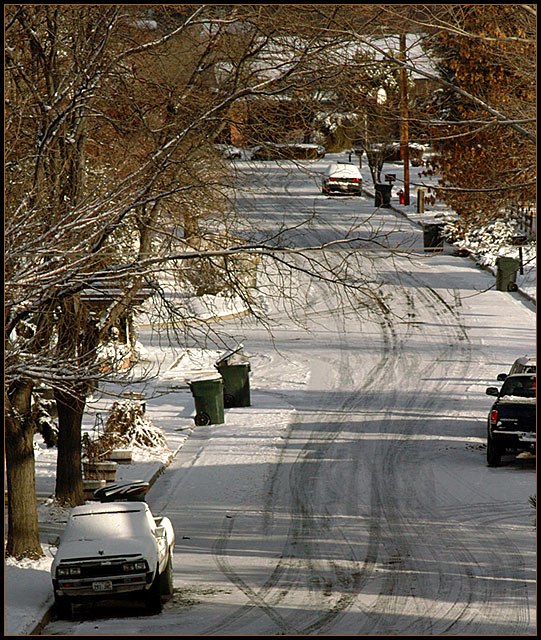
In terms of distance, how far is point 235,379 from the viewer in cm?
2331

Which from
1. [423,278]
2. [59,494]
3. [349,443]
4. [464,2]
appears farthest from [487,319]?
[464,2]

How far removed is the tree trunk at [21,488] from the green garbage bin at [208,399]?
8.64 metres

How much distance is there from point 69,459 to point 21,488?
2.98m

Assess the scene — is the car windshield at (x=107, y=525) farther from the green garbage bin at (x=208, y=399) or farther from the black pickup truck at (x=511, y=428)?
the green garbage bin at (x=208, y=399)

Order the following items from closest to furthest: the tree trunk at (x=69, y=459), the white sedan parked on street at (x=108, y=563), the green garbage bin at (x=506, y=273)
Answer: the white sedan parked on street at (x=108, y=563)
the tree trunk at (x=69, y=459)
the green garbage bin at (x=506, y=273)

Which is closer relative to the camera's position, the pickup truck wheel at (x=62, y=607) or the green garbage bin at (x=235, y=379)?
the pickup truck wheel at (x=62, y=607)

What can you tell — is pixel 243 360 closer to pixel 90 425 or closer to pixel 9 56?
pixel 90 425

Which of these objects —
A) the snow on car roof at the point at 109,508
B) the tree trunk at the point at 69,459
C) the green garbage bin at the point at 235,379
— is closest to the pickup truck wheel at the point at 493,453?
the green garbage bin at the point at 235,379

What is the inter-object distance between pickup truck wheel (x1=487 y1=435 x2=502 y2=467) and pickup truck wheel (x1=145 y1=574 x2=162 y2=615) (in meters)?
8.46

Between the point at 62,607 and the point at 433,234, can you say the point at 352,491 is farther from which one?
the point at 433,234

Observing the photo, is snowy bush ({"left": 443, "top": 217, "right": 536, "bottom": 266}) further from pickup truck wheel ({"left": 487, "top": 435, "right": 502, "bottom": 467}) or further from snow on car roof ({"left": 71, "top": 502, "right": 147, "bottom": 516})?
snow on car roof ({"left": 71, "top": 502, "right": 147, "bottom": 516})

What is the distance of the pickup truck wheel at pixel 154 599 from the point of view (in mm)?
11195

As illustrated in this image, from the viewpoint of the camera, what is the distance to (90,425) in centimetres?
2166

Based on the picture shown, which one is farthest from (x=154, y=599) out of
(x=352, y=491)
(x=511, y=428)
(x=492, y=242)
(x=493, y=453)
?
(x=492, y=242)
